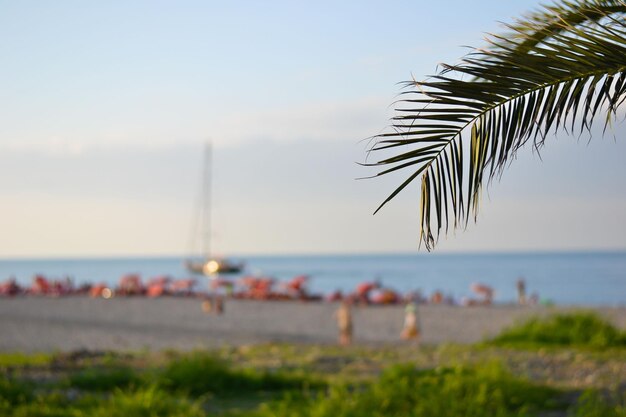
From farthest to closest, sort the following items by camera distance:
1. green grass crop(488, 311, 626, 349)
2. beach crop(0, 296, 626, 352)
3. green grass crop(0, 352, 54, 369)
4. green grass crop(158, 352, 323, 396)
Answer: beach crop(0, 296, 626, 352) → green grass crop(488, 311, 626, 349) → green grass crop(0, 352, 54, 369) → green grass crop(158, 352, 323, 396)

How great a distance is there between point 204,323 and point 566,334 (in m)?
12.0

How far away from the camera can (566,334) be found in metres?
14.1

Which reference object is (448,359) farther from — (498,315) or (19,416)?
(498,315)

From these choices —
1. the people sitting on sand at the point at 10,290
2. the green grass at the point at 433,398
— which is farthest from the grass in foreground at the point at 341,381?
the people sitting on sand at the point at 10,290

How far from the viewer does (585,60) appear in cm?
460

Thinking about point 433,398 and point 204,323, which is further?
point 204,323

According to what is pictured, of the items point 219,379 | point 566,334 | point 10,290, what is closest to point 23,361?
point 219,379

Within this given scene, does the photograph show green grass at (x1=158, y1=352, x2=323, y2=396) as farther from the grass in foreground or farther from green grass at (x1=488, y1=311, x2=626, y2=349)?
green grass at (x1=488, y1=311, x2=626, y2=349)

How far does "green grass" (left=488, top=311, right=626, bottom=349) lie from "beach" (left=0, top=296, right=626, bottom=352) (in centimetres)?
220

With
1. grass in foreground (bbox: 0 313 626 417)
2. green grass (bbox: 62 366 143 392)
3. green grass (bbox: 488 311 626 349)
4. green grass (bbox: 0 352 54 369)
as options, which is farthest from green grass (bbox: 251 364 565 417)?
green grass (bbox: 488 311 626 349)

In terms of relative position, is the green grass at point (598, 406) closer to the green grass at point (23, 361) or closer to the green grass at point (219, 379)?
the green grass at point (219, 379)

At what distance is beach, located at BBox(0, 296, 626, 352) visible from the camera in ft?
61.8

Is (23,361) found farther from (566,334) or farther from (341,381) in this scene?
(566,334)

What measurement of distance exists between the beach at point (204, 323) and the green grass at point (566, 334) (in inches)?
86.6
